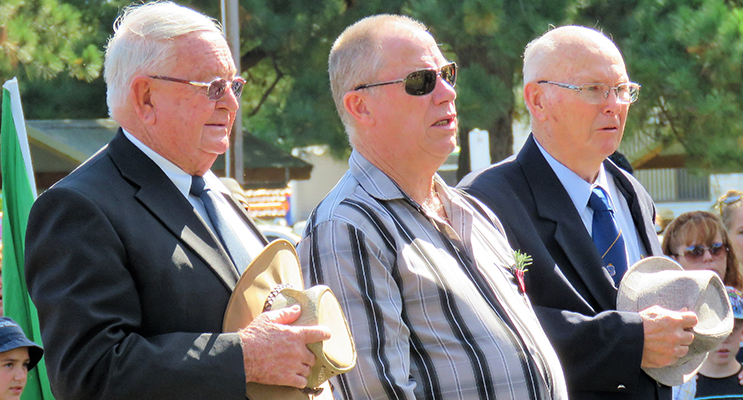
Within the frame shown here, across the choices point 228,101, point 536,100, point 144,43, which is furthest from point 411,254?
point 536,100

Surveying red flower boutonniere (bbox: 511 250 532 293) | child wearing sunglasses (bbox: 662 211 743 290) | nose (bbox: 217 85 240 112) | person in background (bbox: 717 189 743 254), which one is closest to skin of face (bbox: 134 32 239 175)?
nose (bbox: 217 85 240 112)

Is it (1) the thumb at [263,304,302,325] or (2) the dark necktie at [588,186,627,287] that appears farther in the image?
(2) the dark necktie at [588,186,627,287]

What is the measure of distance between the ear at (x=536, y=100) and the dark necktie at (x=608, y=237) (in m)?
0.35

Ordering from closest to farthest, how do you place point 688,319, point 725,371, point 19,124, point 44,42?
1. point 688,319
2. point 19,124
3. point 725,371
4. point 44,42

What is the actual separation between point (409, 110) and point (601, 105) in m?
0.89

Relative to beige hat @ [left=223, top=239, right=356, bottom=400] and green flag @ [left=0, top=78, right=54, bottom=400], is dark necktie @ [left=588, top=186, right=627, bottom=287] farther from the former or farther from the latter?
green flag @ [left=0, top=78, right=54, bottom=400]

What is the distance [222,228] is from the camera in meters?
2.21

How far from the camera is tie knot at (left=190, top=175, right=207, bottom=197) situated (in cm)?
224

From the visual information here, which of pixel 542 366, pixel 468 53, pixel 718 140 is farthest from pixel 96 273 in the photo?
pixel 718 140

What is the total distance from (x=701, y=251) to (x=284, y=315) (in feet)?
9.64

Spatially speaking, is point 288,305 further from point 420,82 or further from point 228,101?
point 420,82

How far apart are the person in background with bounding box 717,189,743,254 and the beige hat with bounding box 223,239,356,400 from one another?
356 cm

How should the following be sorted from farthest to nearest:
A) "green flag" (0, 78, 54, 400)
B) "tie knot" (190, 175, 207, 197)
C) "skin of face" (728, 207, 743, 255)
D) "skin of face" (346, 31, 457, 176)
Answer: "skin of face" (728, 207, 743, 255) < "green flag" (0, 78, 54, 400) < "skin of face" (346, 31, 457, 176) < "tie knot" (190, 175, 207, 197)

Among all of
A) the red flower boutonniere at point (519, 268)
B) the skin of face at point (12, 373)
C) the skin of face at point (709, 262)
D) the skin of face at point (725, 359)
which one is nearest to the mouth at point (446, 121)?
→ the red flower boutonniere at point (519, 268)
